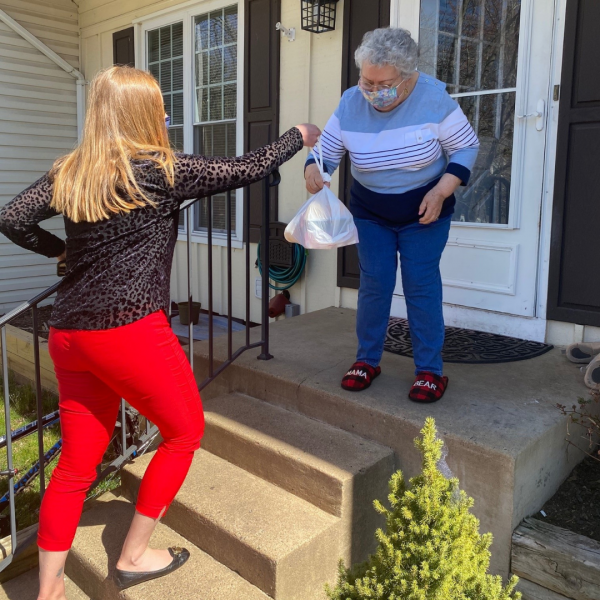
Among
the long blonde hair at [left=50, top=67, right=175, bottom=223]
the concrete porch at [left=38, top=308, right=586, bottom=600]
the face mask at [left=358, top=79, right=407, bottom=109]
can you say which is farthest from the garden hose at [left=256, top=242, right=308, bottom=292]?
the long blonde hair at [left=50, top=67, right=175, bottom=223]

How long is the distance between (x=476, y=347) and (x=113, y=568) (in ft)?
6.87

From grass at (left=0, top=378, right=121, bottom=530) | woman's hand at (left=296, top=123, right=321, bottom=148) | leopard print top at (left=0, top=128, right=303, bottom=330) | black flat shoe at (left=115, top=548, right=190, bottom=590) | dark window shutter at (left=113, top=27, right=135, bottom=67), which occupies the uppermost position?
dark window shutter at (left=113, top=27, right=135, bottom=67)

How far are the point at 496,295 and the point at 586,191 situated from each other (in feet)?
2.48

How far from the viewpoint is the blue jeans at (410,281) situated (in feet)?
8.33

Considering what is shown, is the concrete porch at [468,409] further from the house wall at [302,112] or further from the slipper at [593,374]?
the house wall at [302,112]

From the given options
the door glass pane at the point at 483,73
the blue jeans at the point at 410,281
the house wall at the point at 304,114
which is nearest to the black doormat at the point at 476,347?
the blue jeans at the point at 410,281

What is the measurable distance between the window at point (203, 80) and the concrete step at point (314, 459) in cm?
277

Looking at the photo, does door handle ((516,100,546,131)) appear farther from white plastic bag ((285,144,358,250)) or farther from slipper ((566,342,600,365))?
white plastic bag ((285,144,358,250))

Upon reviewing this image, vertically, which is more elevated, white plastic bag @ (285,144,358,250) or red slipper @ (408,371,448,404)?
white plastic bag @ (285,144,358,250)

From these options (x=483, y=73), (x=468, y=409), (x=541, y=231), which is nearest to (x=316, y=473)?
(x=468, y=409)

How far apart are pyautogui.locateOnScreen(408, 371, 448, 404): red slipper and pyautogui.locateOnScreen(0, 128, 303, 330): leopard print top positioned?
1.18 meters

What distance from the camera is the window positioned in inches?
205

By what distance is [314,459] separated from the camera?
7.69 ft

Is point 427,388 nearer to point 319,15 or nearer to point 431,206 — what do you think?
point 431,206
